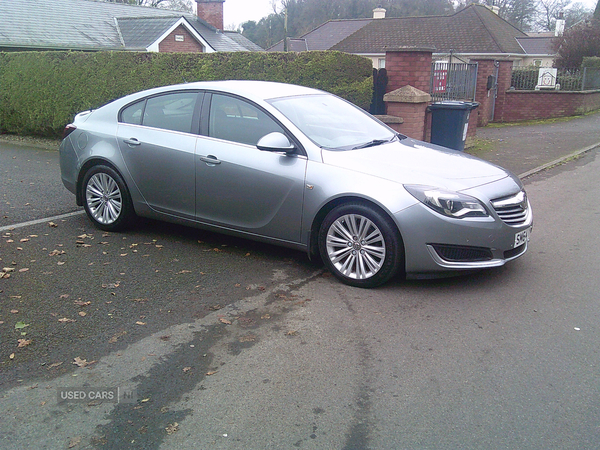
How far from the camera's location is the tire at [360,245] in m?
4.98

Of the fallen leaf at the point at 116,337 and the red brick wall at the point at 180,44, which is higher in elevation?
the red brick wall at the point at 180,44

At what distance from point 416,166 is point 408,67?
663 centimetres

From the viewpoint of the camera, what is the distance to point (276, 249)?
20.7ft

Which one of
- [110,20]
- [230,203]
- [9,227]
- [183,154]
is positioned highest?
[110,20]

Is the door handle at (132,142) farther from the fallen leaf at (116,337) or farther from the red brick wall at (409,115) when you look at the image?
the red brick wall at (409,115)

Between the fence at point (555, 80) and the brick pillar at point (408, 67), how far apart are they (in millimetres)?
12466

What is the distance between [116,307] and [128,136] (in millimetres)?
2406

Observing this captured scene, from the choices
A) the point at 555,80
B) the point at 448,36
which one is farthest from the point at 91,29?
the point at 448,36

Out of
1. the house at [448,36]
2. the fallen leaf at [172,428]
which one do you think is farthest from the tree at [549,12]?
the fallen leaf at [172,428]

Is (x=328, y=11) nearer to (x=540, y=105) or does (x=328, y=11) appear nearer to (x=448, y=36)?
(x=448, y=36)

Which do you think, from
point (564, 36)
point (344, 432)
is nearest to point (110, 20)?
point (564, 36)

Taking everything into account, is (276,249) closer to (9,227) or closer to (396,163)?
(396,163)

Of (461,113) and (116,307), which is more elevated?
(461,113)

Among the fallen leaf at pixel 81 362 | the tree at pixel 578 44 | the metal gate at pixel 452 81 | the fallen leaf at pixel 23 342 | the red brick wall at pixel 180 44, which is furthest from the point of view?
the red brick wall at pixel 180 44
